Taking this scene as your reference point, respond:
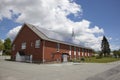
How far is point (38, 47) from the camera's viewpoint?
35.9 metres

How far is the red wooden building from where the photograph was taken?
117 feet

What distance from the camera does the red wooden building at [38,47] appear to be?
3553 centimetres

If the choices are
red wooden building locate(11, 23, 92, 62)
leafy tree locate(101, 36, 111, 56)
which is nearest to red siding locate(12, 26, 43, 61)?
red wooden building locate(11, 23, 92, 62)

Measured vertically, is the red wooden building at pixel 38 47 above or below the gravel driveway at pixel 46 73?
above

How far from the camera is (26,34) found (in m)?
40.1

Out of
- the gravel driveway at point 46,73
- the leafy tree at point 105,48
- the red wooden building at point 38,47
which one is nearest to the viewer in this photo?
the gravel driveway at point 46,73

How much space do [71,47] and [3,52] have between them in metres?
47.4

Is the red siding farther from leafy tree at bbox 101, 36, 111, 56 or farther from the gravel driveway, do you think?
leafy tree at bbox 101, 36, 111, 56

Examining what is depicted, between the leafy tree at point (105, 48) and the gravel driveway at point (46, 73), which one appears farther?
the leafy tree at point (105, 48)

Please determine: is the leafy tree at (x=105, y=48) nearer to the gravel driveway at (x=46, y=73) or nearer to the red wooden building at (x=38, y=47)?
the red wooden building at (x=38, y=47)

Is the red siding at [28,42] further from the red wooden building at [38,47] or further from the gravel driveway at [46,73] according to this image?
the gravel driveway at [46,73]

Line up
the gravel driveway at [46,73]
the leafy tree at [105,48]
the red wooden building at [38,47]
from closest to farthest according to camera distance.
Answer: the gravel driveway at [46,73] → the red wooden building at [38,47] → the leafy tree at [105,48]

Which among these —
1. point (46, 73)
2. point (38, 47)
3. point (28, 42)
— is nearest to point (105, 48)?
point (28, 42)

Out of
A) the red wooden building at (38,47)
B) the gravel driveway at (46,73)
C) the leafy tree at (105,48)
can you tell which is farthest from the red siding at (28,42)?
the leafy tree at (105,48)
